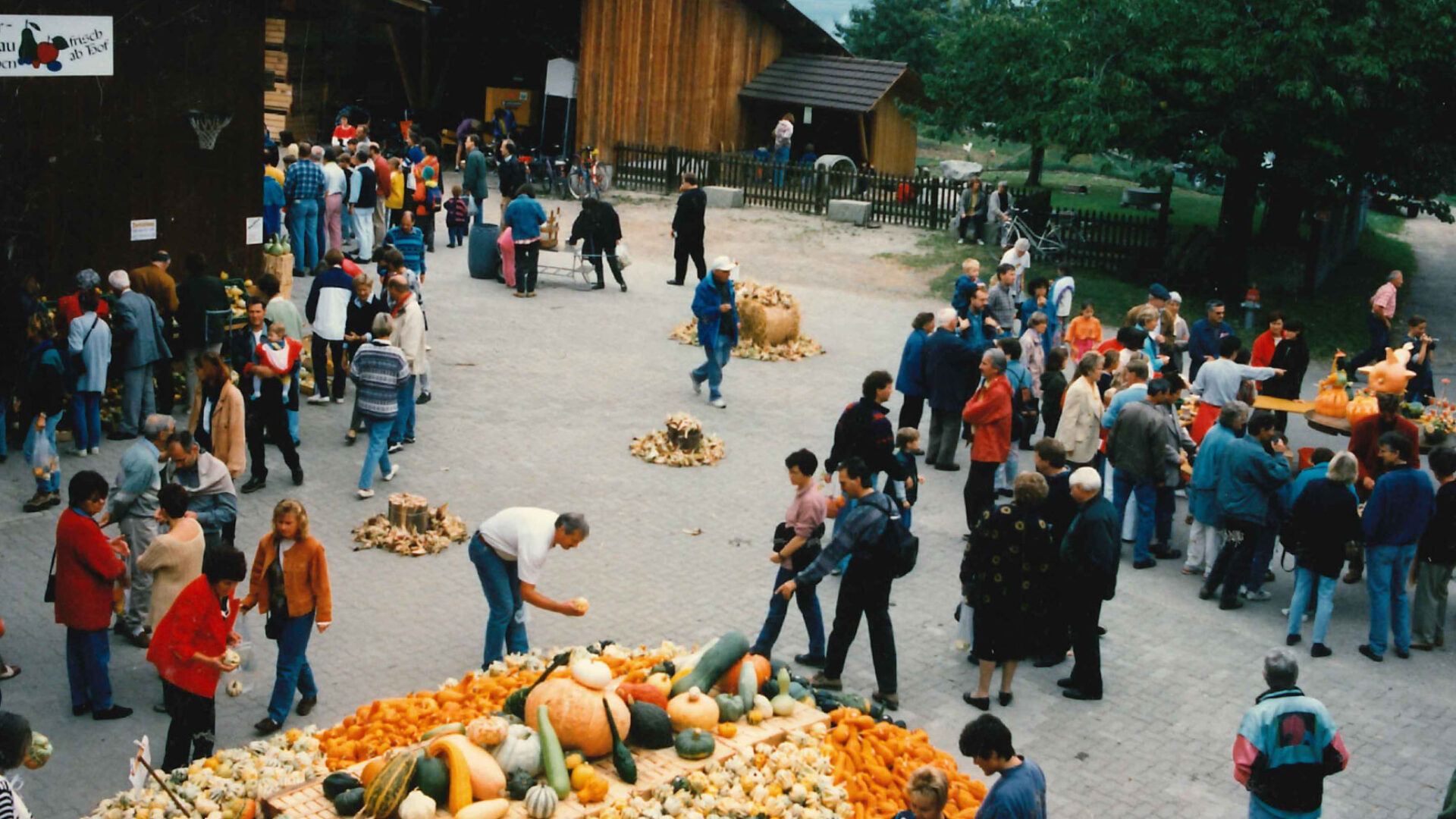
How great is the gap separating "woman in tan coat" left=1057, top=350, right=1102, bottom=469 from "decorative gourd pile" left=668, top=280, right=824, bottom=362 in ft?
22.1

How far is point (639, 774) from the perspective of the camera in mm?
7195

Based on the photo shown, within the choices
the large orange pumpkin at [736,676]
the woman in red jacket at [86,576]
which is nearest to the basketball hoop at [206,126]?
the woman in red jacket at [86,576]

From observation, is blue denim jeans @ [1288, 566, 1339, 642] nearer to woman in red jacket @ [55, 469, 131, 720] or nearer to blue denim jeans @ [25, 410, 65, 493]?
woman in red jacket @ [55, 469, 131, 720]

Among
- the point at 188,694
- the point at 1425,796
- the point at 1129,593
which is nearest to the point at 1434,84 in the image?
the point at 1129,593

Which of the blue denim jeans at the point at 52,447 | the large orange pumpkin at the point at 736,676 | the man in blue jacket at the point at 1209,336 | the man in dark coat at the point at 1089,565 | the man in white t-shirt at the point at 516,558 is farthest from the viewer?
the man in blue jacket at the point at 1209,336

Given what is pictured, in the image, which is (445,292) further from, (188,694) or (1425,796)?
(1425,796)

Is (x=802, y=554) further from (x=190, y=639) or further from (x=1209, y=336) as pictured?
(x=1209, y=336)

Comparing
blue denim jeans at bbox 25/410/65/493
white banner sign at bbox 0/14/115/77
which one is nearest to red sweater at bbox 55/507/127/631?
blue denim jeans at bbox 25/410/65/493

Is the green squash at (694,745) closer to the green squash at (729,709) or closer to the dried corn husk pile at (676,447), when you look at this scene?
the green squash at (729,709)

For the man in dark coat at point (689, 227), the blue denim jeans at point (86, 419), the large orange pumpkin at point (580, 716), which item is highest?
the man in dark coat at point (689, 227)

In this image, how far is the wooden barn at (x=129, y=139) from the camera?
13266mm

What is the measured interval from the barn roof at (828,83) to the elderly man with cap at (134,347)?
2320 centimetres

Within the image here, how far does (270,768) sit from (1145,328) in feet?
36.7

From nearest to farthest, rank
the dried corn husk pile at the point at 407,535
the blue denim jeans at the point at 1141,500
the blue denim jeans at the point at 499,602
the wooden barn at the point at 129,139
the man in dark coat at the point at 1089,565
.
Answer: the blue denim jeans at the point at 499,602 → the man in dark coat at the point at 1089,565 → the dried corn husk pile at the point at 407,535 → the blue denim jeans at the point at 1141,500 → the wooden barn at the point at 129,139
